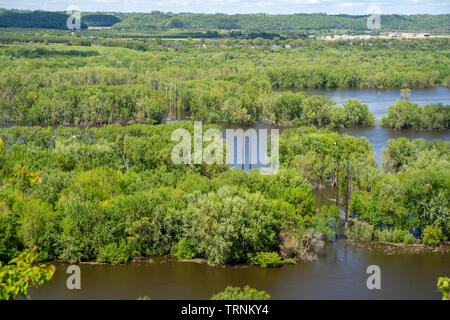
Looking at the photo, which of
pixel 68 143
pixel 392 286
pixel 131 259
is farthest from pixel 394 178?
pixel 68 143

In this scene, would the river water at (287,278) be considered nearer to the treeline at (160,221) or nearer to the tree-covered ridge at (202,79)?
the treeline at (160,221)

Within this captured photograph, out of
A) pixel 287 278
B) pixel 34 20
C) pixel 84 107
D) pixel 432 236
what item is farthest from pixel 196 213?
pixel 34 20

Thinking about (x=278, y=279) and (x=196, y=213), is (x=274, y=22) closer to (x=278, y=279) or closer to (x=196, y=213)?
(x=196, y=213)

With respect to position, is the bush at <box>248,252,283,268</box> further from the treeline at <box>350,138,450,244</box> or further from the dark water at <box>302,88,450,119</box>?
the dark water at <box>302,88,450,119</box>

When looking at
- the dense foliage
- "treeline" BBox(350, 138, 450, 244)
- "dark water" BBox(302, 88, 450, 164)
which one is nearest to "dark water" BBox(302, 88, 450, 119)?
"dark water" BBox(302, 88, 450, 164)

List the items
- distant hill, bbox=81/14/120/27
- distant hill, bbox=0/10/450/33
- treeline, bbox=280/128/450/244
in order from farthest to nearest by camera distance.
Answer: distant hill, bbox=0/10/450/33 < distant hill, bbox=81/14/120/27 < treeline, bbox=280/128/450/244

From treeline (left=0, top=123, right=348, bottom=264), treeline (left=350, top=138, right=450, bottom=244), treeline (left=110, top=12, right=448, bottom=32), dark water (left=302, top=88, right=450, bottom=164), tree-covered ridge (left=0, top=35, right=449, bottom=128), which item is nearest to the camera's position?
treeline (left=0, top=123, right=348, bottom=264)
